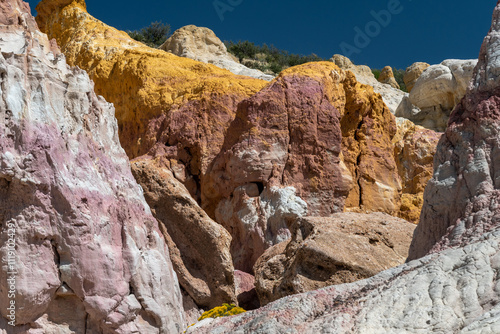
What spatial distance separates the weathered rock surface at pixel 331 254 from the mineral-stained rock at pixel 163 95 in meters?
3.16

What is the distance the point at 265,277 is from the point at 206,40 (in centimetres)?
1249

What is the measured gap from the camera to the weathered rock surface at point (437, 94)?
77.3 ft

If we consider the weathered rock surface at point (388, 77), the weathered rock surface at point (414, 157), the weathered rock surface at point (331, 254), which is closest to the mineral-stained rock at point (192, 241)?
the weathered rock surface at point (331, 254)

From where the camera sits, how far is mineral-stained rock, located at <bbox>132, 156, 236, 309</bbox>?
8.32 m

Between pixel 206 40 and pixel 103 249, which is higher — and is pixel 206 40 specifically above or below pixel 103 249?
above

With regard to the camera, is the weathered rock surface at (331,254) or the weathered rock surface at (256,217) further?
the weathered rock surface at (256,217)

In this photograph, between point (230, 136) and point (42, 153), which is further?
point (230, 136)

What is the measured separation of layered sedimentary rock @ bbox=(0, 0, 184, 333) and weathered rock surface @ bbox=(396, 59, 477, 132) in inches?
758

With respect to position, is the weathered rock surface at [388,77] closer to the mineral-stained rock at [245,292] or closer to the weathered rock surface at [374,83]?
the weathered rock surface at [374,83]

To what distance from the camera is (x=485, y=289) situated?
131 inches

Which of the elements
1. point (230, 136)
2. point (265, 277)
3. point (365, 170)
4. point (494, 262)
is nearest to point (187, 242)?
point (265, 277)

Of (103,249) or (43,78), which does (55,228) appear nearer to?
(103,249)

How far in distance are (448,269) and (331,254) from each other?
354cm

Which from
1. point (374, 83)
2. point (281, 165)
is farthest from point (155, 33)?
point (281, 165)
